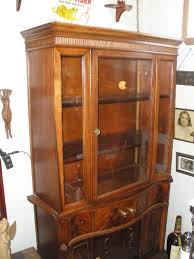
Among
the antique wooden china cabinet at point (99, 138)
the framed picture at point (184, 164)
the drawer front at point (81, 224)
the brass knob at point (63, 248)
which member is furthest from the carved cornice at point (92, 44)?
the brass knob at point (63, 248)

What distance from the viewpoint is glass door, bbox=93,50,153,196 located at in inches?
67.4

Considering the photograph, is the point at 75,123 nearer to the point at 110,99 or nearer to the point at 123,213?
the point at 110,99

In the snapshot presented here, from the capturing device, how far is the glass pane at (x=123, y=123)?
68.3 inches

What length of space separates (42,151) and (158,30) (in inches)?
54.9

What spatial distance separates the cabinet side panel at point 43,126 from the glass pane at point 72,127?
0.29ft

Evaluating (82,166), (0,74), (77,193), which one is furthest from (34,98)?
→ (77,193)

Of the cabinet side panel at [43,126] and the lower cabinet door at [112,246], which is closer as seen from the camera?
the cabinet side panel at [43,126]

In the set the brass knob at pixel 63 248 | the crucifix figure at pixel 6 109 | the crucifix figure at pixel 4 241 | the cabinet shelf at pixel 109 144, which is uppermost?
the crucifix figure at pixel 6 109

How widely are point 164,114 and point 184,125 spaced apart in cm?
20

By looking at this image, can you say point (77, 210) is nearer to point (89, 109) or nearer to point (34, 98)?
point (89, 109)

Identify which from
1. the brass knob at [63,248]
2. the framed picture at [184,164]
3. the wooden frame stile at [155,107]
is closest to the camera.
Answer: the brass knob at [63,248]

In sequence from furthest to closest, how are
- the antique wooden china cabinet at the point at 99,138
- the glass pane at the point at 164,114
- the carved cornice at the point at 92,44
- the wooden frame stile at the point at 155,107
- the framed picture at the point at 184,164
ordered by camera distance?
the framed picture at the point at 184,164
the glass pane at the point at 164,114
the wooden frame stile at the point at 155,107
the antique wooden china cabinet at the point at 99,138
the carved cornice at the point at 92,44

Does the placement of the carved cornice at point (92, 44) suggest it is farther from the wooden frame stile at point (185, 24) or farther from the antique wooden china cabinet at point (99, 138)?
the wooden frame stile at point (185, 24)

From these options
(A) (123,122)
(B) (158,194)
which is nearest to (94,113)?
(A) (123,122)
